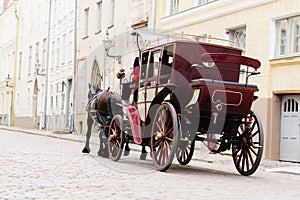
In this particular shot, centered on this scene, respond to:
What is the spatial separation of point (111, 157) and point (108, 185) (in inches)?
169

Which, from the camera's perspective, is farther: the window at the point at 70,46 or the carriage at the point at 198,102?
the window at the point at 70,46

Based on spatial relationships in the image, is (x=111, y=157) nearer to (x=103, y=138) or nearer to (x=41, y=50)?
(x=103, y=138)

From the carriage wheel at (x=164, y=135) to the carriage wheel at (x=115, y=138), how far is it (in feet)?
4.62

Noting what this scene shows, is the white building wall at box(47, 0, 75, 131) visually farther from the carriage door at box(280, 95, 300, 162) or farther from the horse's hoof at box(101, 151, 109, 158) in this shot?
the horse's hoof at box(101, 151, 109, 158)

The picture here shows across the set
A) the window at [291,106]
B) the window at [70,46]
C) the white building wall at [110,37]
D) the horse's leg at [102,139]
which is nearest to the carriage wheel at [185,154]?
the horse's leg at [102,139]

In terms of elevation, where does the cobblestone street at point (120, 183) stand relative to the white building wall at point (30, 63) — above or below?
below

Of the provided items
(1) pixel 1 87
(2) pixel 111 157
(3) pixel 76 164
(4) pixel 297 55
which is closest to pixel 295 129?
(4) pixel 297 55

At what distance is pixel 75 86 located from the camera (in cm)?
3195

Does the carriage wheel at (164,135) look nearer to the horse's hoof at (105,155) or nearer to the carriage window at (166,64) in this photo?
the carriage window at (166,64)

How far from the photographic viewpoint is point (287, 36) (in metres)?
16.1

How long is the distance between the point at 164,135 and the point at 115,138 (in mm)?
2332

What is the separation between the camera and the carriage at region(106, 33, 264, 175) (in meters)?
9.52

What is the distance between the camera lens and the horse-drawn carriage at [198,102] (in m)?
9.52

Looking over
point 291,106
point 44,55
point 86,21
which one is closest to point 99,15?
point 86,21
